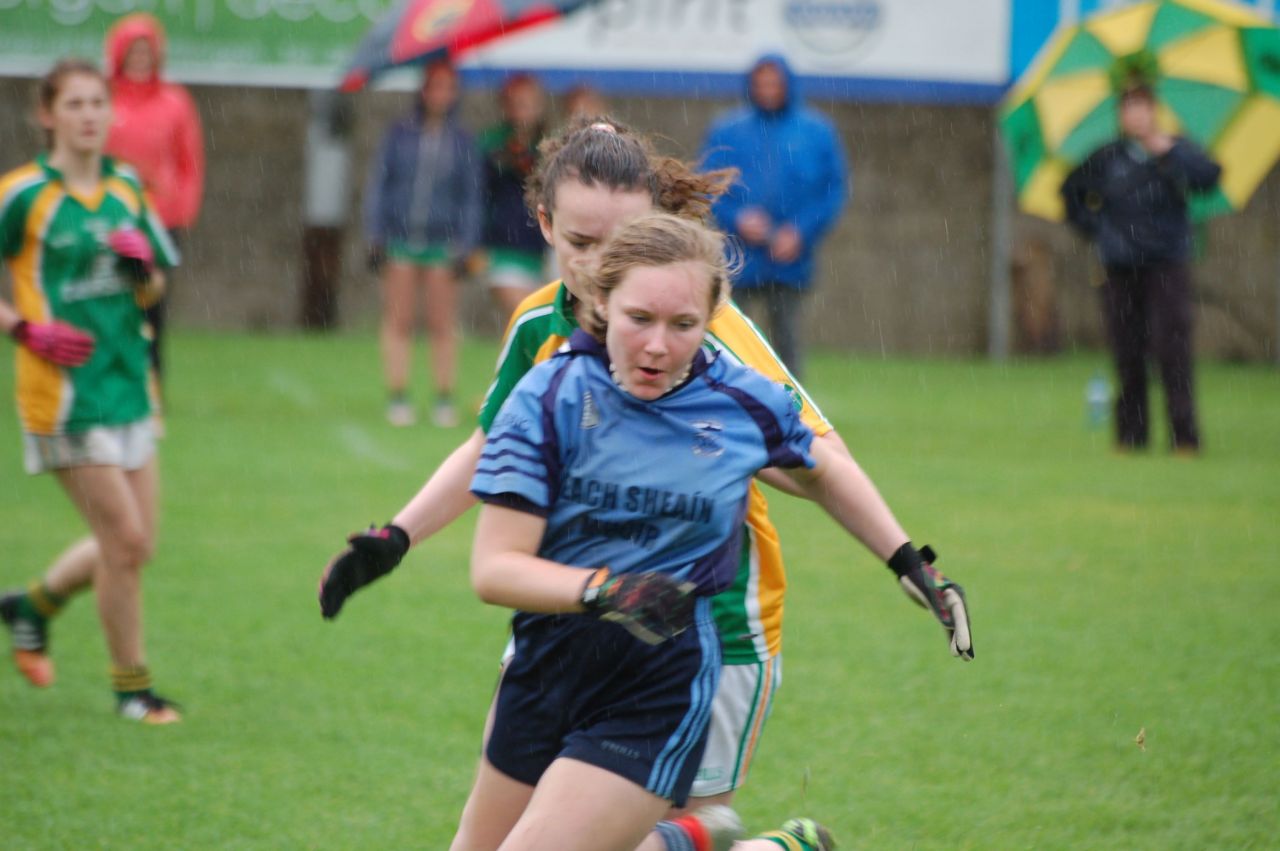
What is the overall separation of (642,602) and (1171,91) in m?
10.0

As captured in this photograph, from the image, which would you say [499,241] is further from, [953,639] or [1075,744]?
A: [953,639]

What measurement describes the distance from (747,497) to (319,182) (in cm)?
1551

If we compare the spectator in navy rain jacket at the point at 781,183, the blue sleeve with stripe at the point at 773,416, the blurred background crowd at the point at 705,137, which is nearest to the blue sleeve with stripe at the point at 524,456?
the blue sleeve with stripe at the point at 773,416

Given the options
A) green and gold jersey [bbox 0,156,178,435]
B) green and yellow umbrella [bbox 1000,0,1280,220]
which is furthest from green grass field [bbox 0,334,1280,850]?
green and yellow umbrella [bbox 1000,0,1280,220]

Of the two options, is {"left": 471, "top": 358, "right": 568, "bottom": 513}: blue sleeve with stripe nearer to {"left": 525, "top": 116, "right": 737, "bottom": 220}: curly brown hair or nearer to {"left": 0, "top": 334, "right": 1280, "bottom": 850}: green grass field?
{"left": 525, "top": 116, "right": 737, "bottom": 220}: curly brown hair

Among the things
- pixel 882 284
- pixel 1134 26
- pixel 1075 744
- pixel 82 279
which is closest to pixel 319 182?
pixel 882 284

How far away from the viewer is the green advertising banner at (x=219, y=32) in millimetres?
16906

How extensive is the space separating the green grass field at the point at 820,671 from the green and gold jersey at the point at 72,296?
95 centimetres

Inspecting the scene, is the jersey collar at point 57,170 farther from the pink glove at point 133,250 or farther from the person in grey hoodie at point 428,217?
the person in grey hoodie at point 428,217

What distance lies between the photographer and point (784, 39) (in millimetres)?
17000

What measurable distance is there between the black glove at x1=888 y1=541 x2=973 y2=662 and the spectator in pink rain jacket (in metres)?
8.71

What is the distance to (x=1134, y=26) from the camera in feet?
38.7

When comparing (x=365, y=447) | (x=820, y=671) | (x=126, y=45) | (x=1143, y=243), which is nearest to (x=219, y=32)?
(x=126, y=45)

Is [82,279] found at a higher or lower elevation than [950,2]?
lower
